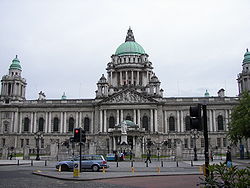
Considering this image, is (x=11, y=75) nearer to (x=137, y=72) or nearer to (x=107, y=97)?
(x=107, y=97)

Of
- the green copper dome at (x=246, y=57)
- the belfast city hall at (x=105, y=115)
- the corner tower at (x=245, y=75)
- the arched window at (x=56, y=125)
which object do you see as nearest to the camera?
the belfast city hall at (x=105, y=115)

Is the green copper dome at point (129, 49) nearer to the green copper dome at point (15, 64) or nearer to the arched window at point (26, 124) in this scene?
the green copper dome at point (15, 64)

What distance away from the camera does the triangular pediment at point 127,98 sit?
7769 centimetres

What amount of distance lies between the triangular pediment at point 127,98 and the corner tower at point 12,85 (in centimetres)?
2547

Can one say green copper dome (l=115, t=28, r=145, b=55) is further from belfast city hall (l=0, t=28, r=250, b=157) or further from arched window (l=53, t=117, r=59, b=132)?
arched window (l=53, t=117, r=59, b=132)

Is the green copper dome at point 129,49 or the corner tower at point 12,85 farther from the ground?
the green copper dome at point 129,49

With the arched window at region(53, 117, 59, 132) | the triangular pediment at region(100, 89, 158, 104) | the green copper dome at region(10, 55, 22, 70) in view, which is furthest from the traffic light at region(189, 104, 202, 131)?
the green copper dome at region(10, 55, 22, 70)

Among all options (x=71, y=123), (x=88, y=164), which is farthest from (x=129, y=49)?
(x=88, y=164)

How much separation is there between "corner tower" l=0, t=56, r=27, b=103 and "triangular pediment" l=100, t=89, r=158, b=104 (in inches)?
1003

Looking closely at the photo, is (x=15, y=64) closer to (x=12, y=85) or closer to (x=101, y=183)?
(x=12, y=85)

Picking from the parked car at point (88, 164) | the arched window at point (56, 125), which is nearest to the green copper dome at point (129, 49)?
the arched window at point (56, 125)

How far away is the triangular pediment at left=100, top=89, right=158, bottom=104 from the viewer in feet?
255

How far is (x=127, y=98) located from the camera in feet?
256

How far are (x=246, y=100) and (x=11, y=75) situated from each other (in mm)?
64910
